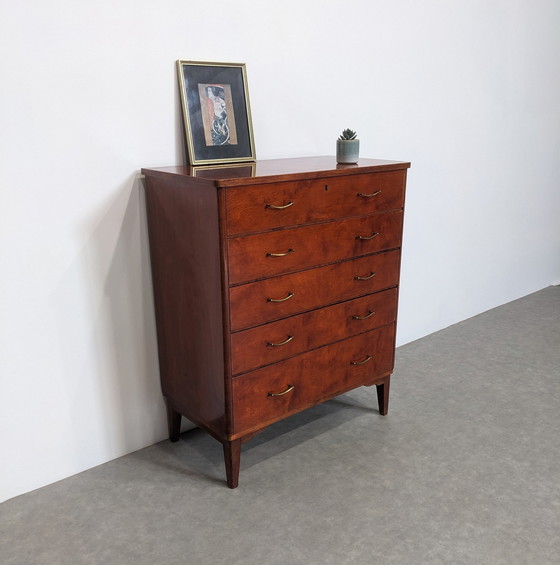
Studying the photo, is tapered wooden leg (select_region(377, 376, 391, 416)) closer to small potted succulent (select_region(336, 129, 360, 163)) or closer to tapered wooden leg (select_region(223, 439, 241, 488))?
tapered wooden leg (select_region(223, 439, 241, 488))

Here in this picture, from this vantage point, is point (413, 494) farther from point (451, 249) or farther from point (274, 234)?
point (451, 249)

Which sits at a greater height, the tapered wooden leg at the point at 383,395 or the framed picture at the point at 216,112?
the framed picture at the point at 216,112

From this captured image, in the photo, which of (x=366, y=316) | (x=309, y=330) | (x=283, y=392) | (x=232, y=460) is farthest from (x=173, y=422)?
(x=366, y=316)

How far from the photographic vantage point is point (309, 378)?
6.39ft

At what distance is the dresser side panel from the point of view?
65.7 inches

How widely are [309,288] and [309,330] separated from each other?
0.14m

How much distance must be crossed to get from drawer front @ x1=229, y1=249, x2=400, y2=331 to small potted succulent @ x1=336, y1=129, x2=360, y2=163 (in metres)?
0.34

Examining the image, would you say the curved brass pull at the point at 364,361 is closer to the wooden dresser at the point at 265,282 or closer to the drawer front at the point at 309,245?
the wooden dresser at the point at 265,282

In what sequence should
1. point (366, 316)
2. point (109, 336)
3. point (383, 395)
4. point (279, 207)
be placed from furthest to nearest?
1. point (383, 395)
2. point (366, 316)
3. point (109, 336)
4. point (279, 207)

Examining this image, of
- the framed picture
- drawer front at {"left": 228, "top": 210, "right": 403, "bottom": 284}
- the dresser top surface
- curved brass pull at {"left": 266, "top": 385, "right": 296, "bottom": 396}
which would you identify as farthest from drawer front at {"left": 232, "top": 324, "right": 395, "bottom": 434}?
the framed picture

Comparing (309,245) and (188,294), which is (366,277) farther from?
(188,294)

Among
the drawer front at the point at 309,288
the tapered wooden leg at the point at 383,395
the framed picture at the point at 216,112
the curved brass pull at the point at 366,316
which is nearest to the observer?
the drawer front at the point at 309,288

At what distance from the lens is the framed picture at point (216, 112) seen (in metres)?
1.91

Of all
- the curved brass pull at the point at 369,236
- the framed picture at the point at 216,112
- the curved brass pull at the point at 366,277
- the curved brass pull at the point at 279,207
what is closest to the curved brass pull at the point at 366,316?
the curved brass pull at the point at 366,277
